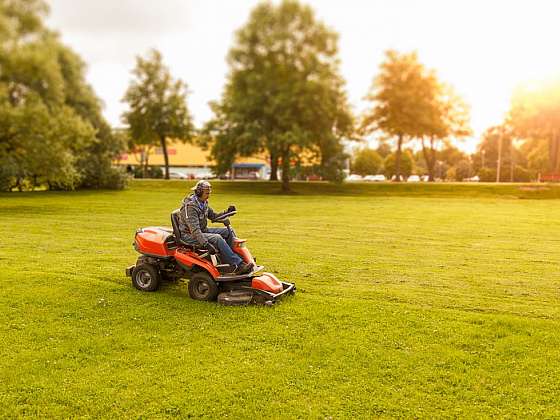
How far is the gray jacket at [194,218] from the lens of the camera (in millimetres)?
8953

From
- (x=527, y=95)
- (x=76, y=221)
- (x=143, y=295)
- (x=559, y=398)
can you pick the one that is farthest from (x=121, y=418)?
(x=527, y=95)

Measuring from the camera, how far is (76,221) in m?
21.6

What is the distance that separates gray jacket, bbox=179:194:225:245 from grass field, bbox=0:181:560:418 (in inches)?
45.4

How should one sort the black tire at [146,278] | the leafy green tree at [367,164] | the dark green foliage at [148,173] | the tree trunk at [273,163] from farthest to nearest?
the leafy green tree at [367,164] < the dark green foliage at [148,173] < the tree trunk at [273,163] < the black tire at [146,278]

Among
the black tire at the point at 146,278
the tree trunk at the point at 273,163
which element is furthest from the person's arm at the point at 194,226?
the tree trunk at the point at 273,163

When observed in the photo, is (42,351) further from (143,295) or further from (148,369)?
(143,295)

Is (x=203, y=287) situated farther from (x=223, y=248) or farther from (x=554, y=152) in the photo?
(x=554, y=152)

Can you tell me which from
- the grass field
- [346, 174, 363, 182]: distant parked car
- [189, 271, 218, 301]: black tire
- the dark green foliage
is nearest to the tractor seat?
[189, 271, 218, 301]: black tire

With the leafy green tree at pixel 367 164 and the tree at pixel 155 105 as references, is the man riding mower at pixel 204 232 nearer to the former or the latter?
the tree at pixel 155 105

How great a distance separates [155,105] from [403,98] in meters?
27.8

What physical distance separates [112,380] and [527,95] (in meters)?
57.1

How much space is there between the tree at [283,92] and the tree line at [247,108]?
0.31 feet

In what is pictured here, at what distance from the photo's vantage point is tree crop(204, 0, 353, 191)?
45.8 metres

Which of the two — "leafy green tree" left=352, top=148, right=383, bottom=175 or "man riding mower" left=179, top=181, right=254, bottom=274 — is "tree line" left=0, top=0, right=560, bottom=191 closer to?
"man riding mower" left=179, top=181, right=254, bottom=274
